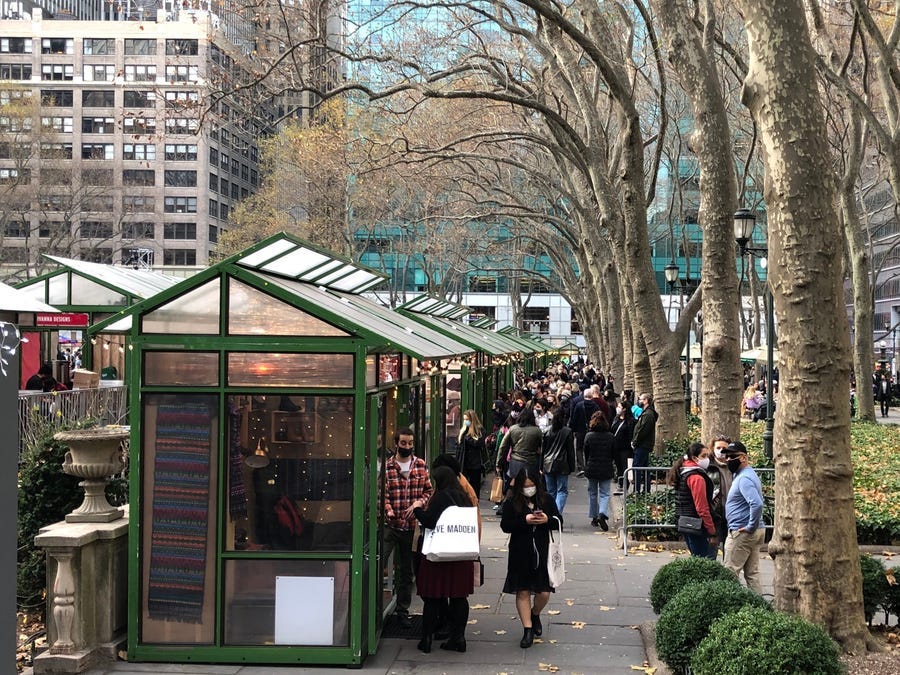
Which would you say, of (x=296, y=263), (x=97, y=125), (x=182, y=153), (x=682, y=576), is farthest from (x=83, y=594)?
(x=97, y=125)

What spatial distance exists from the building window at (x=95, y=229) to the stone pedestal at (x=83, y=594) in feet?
243

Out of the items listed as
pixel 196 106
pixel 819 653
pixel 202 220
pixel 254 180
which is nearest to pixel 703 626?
pixel 819 653

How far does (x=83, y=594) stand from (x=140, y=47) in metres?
87.9

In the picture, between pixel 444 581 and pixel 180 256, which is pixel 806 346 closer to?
pixel 444 581

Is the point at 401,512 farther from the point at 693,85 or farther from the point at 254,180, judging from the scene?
the point at 254,180

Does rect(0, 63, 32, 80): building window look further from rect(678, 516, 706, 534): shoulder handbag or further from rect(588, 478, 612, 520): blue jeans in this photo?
rect(678, 516, 706, 534): shoulder handbag

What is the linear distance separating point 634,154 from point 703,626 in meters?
12.2

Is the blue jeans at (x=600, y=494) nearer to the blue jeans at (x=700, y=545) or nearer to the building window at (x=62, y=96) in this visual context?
the blue jeans at (x=700, y=545)

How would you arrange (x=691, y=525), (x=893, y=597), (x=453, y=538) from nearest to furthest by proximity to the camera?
(x=893, y=597), (x=453, y=538), (x=691, y=525)

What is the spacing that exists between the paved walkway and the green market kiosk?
0.96ft

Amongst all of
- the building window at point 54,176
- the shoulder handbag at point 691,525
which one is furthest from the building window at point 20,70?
the shoulder handbag at point 691,525

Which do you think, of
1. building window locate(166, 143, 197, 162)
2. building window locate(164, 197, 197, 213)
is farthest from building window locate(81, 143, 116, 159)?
building window locate(164, 197, 197, 213)

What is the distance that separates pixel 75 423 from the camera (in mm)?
9898

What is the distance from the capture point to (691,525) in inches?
395
